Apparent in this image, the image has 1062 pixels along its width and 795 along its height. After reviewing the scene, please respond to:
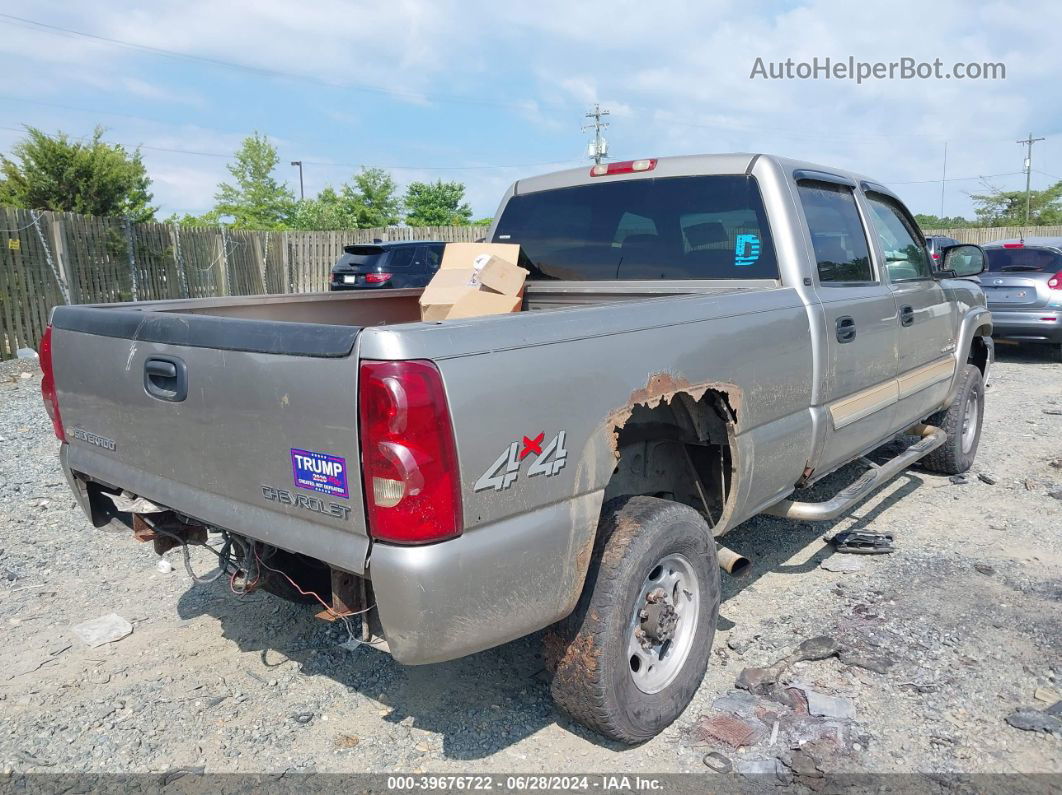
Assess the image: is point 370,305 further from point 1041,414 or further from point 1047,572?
point 1041,414

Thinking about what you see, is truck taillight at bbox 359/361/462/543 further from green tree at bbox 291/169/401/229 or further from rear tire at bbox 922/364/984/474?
green tree at bbox 291/169/401/229

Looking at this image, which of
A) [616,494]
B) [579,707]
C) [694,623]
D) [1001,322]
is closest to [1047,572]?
[694,623]

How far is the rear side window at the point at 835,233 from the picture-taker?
12.7 feet

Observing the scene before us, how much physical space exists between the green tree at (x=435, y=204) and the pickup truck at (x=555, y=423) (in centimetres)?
3490

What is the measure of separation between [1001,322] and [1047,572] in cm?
811

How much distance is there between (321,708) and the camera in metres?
3.08

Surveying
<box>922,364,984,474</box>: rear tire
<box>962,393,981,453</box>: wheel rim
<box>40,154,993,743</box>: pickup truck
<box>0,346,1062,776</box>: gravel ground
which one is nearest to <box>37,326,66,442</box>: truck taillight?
<box>40,154,993,743</box>: pickup truck

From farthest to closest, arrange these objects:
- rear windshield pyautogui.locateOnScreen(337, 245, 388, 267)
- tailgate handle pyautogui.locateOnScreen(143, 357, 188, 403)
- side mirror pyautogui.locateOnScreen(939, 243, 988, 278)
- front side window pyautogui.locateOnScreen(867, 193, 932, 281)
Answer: rear windshield pyautogui.locateOnScreen(337, 245, 388, 267)
side mirror pyautogui.locateOnScreen(939, 243, 988, 278)
front side window pyautogui.locateOnScreen(867, 193, 932, 281)
tailgate handle pyautogui.locateOnScreen(143, 357, 188, 403)

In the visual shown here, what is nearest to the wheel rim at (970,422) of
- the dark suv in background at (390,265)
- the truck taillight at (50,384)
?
the truck taillight at (50,384)

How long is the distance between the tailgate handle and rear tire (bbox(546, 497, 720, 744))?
1.44 meters

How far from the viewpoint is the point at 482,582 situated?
2.20 m

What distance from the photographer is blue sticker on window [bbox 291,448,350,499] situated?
7.12 ft

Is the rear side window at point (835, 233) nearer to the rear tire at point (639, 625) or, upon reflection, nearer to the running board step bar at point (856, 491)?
the running board step bar at point (856, 491)

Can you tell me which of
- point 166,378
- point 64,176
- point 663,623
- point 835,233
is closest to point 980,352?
point 835,233
